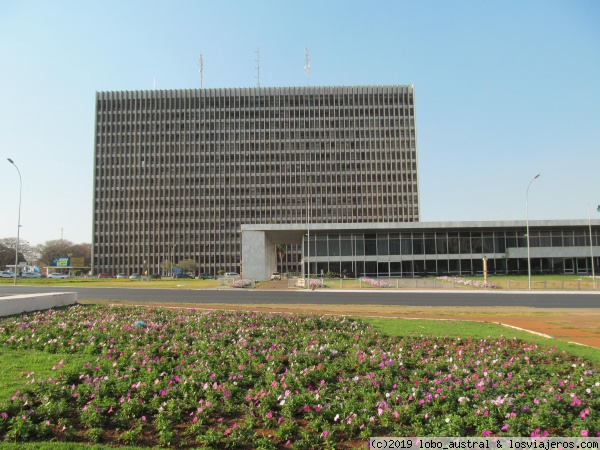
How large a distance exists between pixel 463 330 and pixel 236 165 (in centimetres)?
11796

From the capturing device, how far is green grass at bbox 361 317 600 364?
11195 millimetres

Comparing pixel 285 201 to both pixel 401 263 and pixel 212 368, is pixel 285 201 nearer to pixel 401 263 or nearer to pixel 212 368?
pixel 401 263

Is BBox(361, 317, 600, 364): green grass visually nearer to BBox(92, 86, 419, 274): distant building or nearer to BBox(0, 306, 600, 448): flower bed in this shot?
BBox(0, 306, 600, 448): flower bed

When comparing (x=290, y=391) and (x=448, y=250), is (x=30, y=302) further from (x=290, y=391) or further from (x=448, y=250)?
(x=448, y=250)

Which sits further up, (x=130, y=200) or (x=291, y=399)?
(x=130, y=200)

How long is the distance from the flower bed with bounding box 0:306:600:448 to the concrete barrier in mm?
5911

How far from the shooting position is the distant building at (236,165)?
411ft

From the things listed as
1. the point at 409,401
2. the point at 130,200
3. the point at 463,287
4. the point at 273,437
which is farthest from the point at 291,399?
the point at 130,200

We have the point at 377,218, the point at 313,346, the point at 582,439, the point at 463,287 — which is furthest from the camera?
the point at 377,218

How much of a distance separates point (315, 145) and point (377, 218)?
2652cm

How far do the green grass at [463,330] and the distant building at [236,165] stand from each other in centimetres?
10855

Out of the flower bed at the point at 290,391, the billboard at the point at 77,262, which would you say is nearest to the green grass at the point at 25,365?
the flower bed at the point at 290,391

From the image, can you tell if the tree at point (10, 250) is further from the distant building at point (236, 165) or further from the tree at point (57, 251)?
the distant building at point (236, 165)

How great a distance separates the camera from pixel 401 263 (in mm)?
59969
